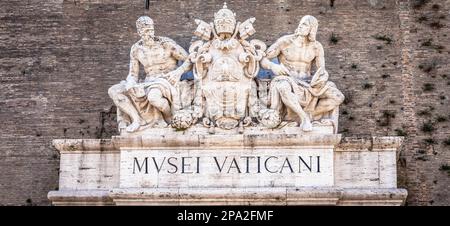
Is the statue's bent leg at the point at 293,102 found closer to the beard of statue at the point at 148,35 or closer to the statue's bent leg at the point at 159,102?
the statue's bent leg at the point at 159,102

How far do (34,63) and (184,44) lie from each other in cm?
248

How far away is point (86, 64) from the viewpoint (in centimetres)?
2384

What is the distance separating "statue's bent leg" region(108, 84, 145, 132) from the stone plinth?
20 cm

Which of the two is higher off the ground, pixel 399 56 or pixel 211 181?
pixel 399 56

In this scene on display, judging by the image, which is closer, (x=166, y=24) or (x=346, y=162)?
(x=346, y=162)

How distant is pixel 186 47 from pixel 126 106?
408cm

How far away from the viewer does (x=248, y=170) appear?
63.9ft

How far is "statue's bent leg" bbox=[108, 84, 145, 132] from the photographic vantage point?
65.0 ft

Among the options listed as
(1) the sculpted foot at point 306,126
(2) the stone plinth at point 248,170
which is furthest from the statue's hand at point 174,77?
(1) the sculpted foot at point 306,126

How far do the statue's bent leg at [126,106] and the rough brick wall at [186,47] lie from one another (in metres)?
2.98

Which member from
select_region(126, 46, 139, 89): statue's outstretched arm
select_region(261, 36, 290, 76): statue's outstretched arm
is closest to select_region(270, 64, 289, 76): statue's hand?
select_region(261, 36, 290, 76): statue's outstretched arm
